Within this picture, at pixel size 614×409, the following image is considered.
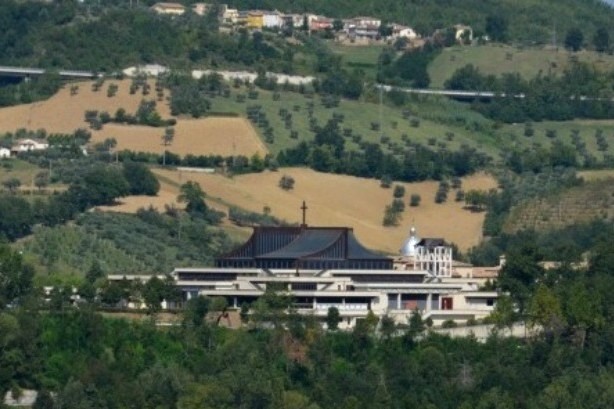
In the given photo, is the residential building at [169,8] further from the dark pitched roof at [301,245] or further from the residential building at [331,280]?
the residential building at [331,280]

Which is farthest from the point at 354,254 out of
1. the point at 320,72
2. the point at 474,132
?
the point at 320,72

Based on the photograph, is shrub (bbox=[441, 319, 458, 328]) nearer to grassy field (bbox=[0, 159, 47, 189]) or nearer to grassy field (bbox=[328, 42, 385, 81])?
grassy field (bbox=[0, 159, 47, 189])

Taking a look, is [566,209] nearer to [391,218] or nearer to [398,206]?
[398,206]

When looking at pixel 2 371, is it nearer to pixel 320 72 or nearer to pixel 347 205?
pixel 347 205

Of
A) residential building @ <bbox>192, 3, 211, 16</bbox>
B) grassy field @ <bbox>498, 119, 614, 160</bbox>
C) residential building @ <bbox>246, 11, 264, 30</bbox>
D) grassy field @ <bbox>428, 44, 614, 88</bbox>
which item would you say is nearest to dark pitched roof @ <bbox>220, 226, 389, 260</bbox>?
grassy field @ <bbox>498, 119, 614, 160</bbox>

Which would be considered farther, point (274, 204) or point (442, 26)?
point (442, 26)

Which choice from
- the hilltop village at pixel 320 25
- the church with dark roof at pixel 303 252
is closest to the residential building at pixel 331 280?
the church with dark roof at pixel 303 252
